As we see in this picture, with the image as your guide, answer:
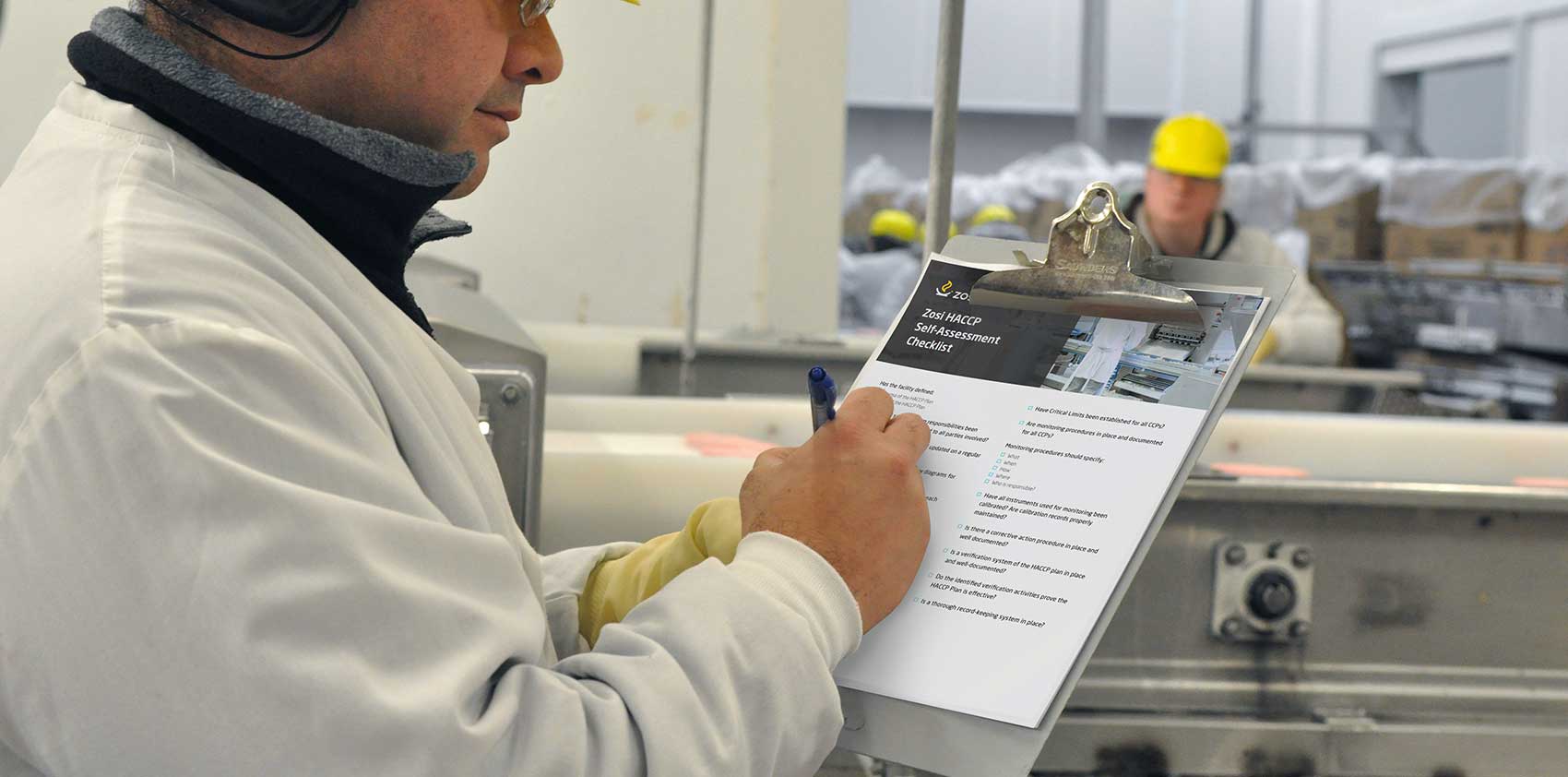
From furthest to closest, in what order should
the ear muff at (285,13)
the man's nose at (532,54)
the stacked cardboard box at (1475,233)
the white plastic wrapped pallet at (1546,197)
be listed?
the stacked cardboard box at (1475,233), the white plastic wrapped pallet at (1546,197), the man's nose at (532,54), the ear muff at (285,13)

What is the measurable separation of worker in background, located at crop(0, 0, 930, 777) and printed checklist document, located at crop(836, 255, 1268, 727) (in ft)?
0.10

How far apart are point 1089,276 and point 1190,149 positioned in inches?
123

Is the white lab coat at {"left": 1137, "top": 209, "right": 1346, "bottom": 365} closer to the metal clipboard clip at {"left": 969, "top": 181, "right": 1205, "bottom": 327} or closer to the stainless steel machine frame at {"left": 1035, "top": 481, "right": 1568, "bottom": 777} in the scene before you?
the stainless steel machine frame at {"left": 1035, "top": 481, "right": 1568, "bottom": 777}

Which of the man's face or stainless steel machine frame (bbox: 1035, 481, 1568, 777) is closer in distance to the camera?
the man's face

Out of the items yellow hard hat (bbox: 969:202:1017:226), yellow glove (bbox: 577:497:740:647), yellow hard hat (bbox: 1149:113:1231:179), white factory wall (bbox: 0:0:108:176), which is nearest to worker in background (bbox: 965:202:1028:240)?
yellow hard hat (bbox: 969:202:1017:226)

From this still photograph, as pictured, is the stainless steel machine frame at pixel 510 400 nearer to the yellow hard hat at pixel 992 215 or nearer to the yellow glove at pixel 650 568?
the yellow glove at pixel 650 568

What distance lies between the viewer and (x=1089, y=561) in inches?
27.7

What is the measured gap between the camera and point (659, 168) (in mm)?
3113

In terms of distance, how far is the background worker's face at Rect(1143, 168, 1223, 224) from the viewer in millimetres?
3633

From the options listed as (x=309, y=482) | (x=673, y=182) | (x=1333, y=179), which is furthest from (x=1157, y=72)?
(x=309, y=482)

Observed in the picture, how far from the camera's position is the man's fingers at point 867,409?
0.75 metres

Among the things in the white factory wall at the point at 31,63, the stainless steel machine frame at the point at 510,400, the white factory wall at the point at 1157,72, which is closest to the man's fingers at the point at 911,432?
the stainless steel machine frame at the point at 510,400

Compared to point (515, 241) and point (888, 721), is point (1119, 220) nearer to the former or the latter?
point (888, 721)

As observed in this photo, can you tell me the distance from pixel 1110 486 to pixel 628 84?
246cm
